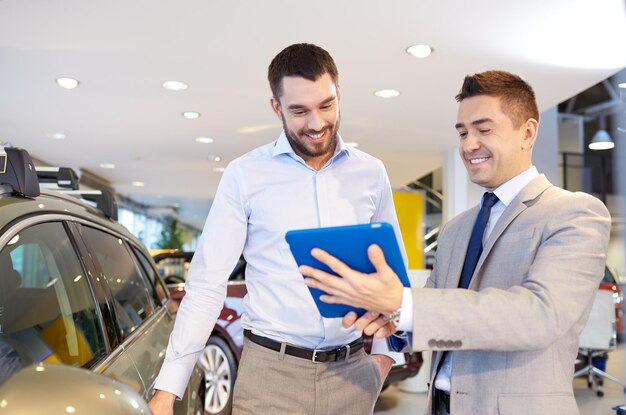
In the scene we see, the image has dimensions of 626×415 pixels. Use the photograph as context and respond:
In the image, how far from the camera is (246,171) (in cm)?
196

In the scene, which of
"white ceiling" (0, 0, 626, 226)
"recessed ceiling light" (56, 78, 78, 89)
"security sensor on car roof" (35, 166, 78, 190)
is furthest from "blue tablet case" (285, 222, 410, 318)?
"recessed ceiling light" (56, 78, 78, 89)

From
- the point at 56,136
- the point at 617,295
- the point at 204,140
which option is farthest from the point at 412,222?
the point at 56,136

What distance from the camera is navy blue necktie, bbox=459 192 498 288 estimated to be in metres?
1.52

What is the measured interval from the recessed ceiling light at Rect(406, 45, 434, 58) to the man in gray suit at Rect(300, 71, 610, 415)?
11.3 feet

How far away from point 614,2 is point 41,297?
3.83 m

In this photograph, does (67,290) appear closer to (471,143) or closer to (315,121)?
(315,121)

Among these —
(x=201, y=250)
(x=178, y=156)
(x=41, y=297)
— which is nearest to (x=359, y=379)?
(x=201, y=250)

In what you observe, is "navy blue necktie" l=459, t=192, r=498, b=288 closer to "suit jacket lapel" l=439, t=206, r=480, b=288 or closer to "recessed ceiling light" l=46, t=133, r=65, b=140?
"suit jacket lapel" l=439, t=206, r=480, b=288

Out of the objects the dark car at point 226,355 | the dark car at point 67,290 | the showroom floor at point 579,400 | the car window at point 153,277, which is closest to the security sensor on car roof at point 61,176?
the dark car at point 67,290

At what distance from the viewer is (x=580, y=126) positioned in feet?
35.0

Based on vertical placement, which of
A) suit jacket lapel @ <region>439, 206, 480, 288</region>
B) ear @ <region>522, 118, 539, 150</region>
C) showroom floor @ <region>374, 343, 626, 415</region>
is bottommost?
showroom floor @ <region>374, 343, 626, 415</region>

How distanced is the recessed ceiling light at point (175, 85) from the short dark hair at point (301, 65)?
14.1 ft

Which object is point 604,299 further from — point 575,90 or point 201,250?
point 201,250

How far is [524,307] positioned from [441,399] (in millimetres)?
495
